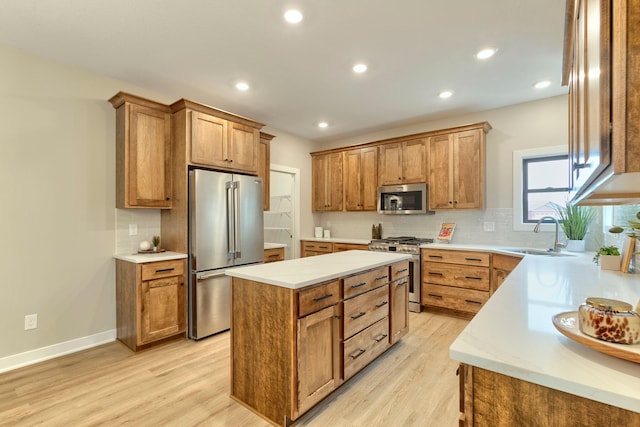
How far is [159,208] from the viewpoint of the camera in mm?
3412

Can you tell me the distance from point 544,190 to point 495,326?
12.0ft

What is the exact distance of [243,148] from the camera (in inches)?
150

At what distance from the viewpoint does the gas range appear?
4168 millimetres

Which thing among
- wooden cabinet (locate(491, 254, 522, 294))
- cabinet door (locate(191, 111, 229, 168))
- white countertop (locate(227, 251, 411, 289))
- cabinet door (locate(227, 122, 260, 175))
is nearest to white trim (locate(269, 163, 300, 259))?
cabinet door (locate(227, 122, 260, 175))

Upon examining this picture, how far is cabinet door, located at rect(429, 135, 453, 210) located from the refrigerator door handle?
8.89ft

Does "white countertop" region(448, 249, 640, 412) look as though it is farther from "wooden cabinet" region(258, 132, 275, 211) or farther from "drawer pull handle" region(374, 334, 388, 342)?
"wooden cabinet" region(258, 132, 275, 211)

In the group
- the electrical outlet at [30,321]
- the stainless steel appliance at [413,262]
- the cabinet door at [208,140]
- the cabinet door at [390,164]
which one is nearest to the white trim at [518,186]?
the stainless steel appliance at [413,262]

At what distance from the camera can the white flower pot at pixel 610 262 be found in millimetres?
2021

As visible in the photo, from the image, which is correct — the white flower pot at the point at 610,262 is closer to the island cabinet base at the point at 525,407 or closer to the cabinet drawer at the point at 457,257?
the cabinet drawer at the point at 457,257

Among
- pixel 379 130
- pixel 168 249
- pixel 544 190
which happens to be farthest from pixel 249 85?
pixel 544 190

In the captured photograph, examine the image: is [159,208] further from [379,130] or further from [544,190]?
[544,190]

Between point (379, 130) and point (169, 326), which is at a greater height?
point (379, 130)

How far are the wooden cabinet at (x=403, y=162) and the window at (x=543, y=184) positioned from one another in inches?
50.0

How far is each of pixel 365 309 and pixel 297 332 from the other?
78cm
